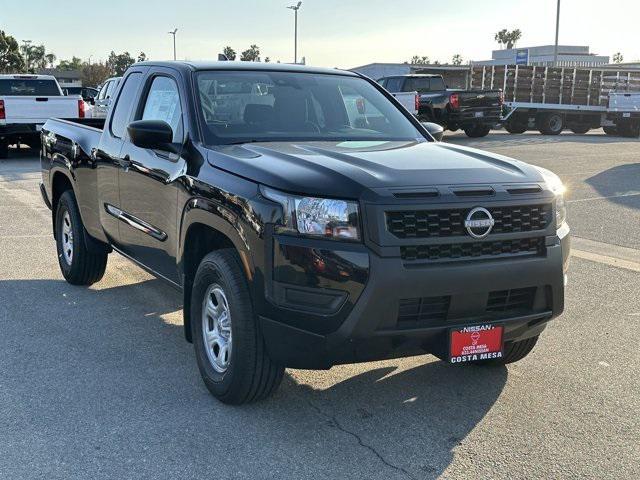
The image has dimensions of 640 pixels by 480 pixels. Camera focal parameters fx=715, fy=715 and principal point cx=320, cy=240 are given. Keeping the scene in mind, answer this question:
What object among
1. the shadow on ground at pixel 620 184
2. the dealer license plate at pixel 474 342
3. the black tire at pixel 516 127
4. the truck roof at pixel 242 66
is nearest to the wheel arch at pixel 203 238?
the dealer license plate at pixel 474 342

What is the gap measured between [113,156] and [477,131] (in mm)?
20437

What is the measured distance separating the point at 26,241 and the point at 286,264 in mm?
6056

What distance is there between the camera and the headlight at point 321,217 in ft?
10.6

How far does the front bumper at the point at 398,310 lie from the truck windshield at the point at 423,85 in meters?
20.2

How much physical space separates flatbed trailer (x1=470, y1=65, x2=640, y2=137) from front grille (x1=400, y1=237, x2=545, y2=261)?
24.3 metres

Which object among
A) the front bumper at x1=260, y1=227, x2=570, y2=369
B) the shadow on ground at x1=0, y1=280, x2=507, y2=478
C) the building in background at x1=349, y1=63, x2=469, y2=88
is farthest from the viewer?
the building in background at x1=349, y1=63, x2=469, y2=88

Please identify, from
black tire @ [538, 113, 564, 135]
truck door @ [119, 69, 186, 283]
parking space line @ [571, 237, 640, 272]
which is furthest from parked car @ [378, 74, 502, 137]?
truck door @ [119, 69, 186, 283]

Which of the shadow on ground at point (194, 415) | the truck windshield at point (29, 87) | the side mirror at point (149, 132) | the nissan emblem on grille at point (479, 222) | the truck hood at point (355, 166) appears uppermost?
the truck windshield at point (29, 87)

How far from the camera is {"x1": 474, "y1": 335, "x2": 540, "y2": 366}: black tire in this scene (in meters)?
4.23

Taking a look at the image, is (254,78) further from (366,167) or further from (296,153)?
(366,167)

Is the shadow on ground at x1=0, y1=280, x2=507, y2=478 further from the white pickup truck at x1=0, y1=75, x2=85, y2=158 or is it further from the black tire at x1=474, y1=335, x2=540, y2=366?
the white pickup truck at x1=0, y1=75, x2=85, y2=158

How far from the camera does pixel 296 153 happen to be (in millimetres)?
3832

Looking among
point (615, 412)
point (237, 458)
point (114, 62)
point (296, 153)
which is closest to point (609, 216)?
point (615, 412)

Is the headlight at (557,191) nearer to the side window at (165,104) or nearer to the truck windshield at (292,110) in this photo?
the truck windshield at (292,110)
